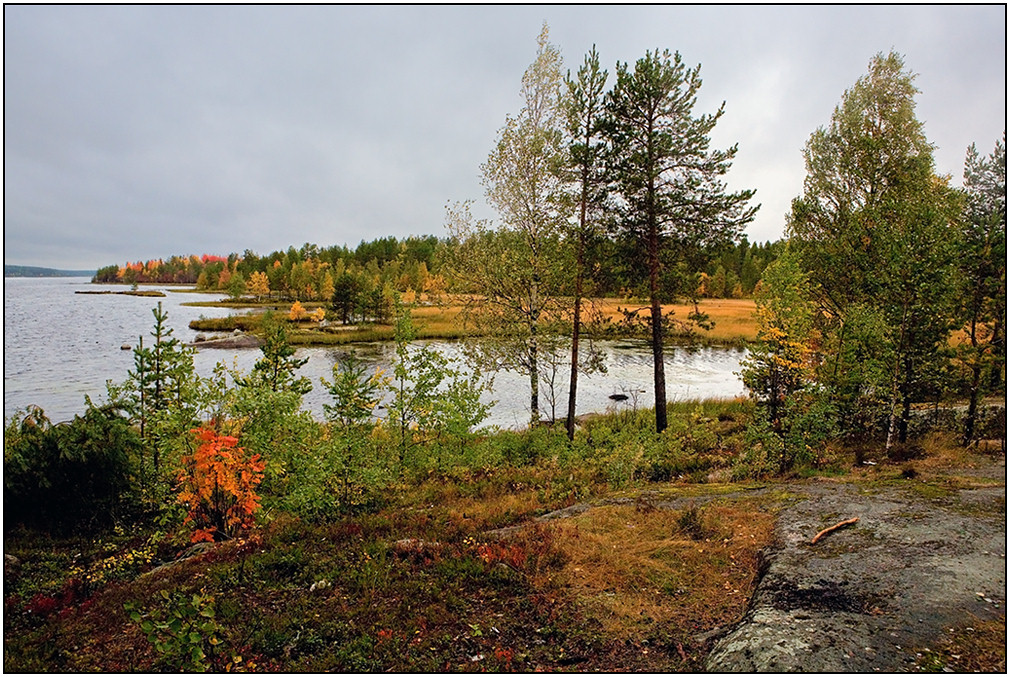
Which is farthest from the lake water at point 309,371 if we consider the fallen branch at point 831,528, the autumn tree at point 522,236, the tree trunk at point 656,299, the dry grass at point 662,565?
the fallen branch at point 831,528

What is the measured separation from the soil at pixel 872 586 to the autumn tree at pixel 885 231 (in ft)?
17.6

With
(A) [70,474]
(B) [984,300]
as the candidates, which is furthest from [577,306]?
(A) [70,474]

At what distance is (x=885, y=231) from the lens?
15336mm

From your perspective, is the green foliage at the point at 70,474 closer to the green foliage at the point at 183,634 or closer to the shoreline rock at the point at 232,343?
the green foliage at the point at 183,634

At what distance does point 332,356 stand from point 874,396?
33937 millimetres

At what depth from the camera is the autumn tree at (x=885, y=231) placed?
12.6 m

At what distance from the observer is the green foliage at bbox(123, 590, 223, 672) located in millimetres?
4375

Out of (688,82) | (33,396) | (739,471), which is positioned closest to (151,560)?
(739,471)

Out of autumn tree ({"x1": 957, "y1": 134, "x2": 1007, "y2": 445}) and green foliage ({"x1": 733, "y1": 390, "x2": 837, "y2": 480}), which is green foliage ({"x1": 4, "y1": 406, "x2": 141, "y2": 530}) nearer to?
green foliage ({"x1": 733, "y1": 390, "x2": 837, "y2": 480})

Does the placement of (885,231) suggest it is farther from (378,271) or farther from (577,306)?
(378,271)

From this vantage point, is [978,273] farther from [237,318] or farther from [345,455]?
[237,318]

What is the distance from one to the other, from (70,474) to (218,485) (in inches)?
149

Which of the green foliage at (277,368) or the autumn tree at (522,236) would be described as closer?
the green foliage at (277,368)

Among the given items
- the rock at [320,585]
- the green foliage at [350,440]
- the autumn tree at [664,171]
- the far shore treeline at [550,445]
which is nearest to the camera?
A: the far shore treeline at [550,445]
